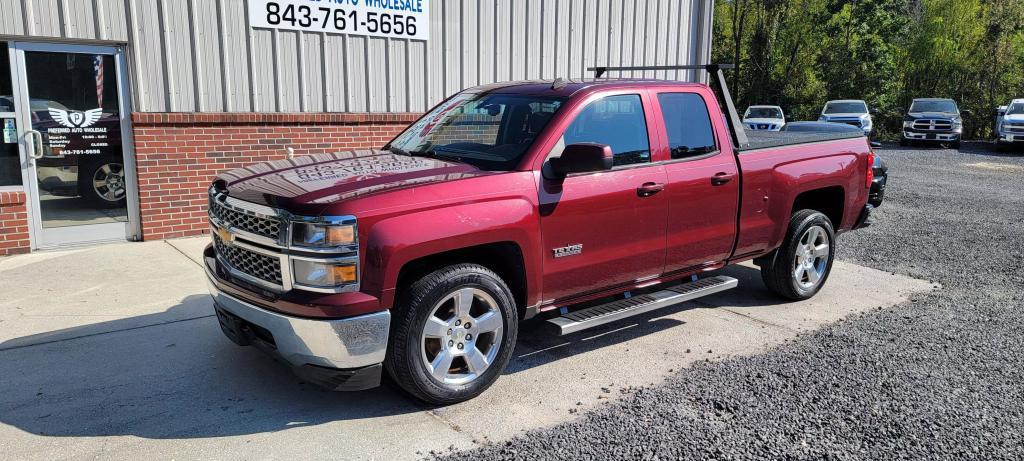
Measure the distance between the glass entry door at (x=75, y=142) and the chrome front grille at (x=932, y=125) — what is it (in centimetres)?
2726

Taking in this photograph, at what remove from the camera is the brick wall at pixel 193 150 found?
8164mm

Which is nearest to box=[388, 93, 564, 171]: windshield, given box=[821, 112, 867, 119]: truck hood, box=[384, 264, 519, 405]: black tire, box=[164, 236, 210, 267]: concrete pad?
box=[384, 264, 519, 405]: black tire

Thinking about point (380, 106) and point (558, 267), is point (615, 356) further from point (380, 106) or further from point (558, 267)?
point (380, 106)

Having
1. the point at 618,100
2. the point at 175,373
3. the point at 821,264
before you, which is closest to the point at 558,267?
the point at 618,100

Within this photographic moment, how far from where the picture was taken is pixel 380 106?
987 cm

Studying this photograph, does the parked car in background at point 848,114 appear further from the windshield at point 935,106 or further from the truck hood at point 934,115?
the windshield at point 935,106

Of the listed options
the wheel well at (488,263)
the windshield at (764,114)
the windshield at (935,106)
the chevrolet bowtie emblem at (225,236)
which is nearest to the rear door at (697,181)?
the wheel well at (488,263)

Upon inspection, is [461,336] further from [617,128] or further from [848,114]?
[848,114]

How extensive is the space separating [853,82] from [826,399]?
36669mm

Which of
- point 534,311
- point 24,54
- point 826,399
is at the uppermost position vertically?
point 24,54

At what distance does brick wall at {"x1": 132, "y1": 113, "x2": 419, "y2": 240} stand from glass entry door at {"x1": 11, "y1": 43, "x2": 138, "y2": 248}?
0.70 feet

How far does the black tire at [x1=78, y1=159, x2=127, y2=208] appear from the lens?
7968mm

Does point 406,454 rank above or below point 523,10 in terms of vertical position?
below

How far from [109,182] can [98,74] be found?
116 cm
